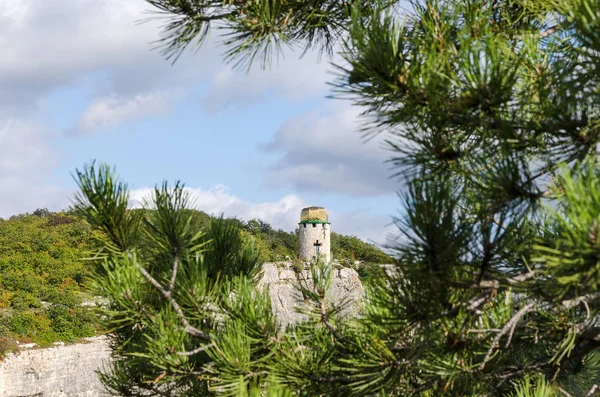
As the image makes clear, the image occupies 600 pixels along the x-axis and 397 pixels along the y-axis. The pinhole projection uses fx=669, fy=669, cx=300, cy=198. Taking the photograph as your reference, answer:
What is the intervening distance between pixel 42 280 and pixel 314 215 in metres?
9.21

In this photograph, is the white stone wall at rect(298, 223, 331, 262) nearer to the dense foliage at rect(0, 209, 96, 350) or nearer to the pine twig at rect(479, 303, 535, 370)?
the dense foliage at rect(0, 209, 96, 350)

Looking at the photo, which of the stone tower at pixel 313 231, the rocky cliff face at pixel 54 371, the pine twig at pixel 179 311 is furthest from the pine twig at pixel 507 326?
the stone tower at pixel 313 231

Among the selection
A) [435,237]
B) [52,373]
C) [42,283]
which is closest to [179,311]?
[435,237]

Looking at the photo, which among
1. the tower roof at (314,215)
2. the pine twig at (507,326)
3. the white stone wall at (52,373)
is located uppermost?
the tower roof at (314,215)

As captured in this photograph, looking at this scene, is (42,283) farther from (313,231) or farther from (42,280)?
(313,231)

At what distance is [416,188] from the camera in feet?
5.77

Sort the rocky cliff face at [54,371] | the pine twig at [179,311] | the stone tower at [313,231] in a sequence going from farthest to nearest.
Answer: the stone tower at [313,231], the rocky cliff face at [54,371], the pine twig at [179,311]

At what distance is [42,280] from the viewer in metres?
13.9

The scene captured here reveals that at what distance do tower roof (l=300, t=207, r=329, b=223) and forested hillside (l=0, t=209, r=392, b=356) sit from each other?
580 cm

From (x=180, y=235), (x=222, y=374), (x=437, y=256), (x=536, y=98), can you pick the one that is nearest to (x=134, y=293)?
(x=180, y=235)

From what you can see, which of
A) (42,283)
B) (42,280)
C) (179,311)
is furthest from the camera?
(42,280)

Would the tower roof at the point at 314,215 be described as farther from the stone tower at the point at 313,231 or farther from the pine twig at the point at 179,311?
the pine twig at the point at 179,311

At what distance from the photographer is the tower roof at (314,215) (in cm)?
2084

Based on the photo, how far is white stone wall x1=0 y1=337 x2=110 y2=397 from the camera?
10859 mm
